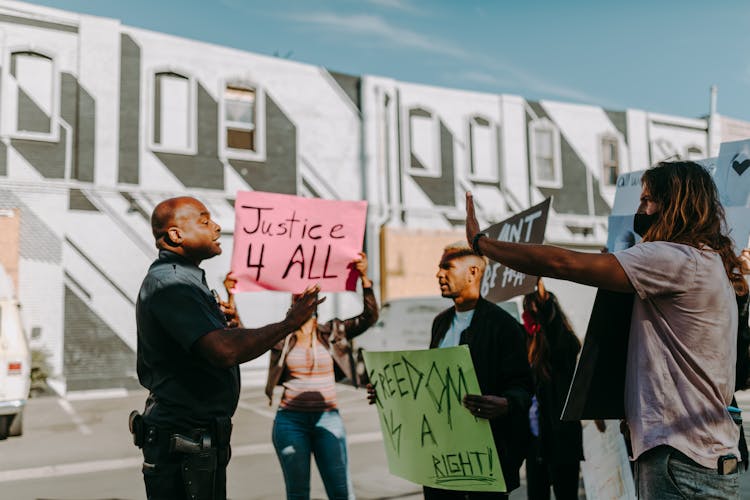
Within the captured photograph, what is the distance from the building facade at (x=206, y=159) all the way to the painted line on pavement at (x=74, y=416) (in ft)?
3.76

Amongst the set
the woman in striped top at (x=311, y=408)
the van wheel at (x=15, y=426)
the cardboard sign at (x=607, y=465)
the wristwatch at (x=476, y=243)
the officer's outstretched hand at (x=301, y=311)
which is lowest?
the van wheel at (x=15, y=426)

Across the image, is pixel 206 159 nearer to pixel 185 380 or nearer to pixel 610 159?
pixel 610 159

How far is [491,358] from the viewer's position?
12.1 ft

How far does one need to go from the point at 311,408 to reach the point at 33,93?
14426 mm

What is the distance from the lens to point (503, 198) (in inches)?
869

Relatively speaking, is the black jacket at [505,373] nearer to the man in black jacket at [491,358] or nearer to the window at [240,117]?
the man in black jacket at [491,358]

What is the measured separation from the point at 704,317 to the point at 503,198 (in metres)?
19.9

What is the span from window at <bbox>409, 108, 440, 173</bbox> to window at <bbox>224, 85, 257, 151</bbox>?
15.3ft

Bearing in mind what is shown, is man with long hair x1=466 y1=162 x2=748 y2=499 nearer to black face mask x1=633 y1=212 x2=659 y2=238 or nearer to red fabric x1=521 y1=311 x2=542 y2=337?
black face mask x1=633 y1=212 x2=659 y2=238

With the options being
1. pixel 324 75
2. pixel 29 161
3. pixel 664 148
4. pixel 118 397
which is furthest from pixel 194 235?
pixel 664 148

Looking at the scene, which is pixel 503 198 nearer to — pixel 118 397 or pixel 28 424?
pixel 118 397

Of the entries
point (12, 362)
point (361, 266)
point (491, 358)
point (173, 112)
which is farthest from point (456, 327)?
point (173, 112)

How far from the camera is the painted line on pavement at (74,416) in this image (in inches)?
433

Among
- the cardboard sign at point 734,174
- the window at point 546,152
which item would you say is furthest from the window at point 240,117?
the cardboard sign at point 734,174
